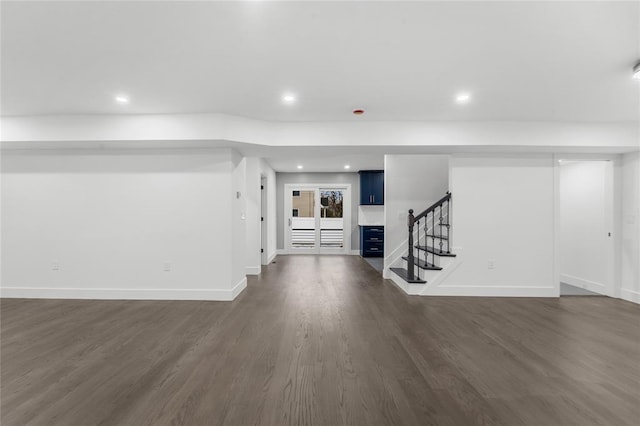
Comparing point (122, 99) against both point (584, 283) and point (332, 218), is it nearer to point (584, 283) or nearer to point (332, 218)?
point (332, 218)

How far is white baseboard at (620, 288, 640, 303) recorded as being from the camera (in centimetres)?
423

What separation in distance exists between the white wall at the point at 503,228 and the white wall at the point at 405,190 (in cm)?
139

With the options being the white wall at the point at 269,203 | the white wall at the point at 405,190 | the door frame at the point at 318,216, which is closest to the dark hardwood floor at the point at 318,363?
the white wall at the point at 405,190

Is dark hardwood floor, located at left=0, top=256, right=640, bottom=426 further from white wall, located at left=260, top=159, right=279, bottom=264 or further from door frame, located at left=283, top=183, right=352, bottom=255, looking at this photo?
door frame, located at left=283, top=183, right=352, bottom=255

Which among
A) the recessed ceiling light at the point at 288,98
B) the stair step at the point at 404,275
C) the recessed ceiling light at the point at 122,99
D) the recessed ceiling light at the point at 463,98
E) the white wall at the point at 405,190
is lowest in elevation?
the stair step at the point at 404,275

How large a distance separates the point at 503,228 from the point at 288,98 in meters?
3.74

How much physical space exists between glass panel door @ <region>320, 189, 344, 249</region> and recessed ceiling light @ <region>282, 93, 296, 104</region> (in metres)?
5.65

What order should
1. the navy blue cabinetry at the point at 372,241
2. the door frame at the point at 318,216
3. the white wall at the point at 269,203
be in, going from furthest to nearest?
1. the door frame at the point at 318,216
2. the navy blue cabinetry at the point at 372,241
3. the white wall at the point at 269,203

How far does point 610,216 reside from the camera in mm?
4547

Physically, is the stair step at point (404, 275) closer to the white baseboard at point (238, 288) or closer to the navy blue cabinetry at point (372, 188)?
the white baseboard at point (238, 288)

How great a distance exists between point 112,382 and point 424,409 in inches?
86.3

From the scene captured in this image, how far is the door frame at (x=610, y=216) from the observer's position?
4.44 m

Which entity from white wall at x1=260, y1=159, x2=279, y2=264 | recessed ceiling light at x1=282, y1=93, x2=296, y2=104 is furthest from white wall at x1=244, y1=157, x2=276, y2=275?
recessed ceiling light at x1=282, y1=93, x2=296, y2=104

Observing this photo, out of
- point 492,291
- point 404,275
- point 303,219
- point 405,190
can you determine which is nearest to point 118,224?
point 404,275
